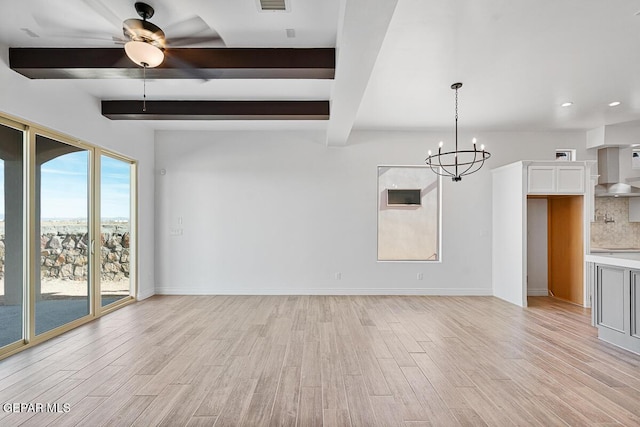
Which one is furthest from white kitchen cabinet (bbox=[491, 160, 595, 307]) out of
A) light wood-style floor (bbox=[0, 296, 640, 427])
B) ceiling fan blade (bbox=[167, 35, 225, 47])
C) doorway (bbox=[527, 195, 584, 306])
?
ceiling fan blade (bbox=[167, 35, 225, 47])

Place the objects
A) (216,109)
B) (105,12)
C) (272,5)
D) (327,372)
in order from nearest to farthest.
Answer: (272,5) → (105,12) → (327,372) → (216,109)

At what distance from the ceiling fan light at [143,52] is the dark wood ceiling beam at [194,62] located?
484 mm

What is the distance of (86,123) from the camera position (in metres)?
4.23

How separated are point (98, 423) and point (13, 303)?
209cm

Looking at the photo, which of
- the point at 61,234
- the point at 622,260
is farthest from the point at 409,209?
the point at 61,234

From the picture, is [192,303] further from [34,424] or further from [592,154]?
[592,154]

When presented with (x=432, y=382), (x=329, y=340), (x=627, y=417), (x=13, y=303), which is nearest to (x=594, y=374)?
(x=627, y=417)

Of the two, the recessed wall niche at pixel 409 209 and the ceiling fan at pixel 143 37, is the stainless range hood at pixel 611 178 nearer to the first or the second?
the recessed wall niche at pixel 409 209

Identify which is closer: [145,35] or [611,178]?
[145,35]

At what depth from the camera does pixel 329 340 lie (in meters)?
3.55

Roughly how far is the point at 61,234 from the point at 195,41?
2.85m

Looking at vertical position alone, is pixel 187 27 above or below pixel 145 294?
above

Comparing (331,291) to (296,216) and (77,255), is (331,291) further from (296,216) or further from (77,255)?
(77,255)

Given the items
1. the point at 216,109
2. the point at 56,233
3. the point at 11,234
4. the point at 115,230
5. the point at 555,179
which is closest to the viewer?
the point at 11,234
